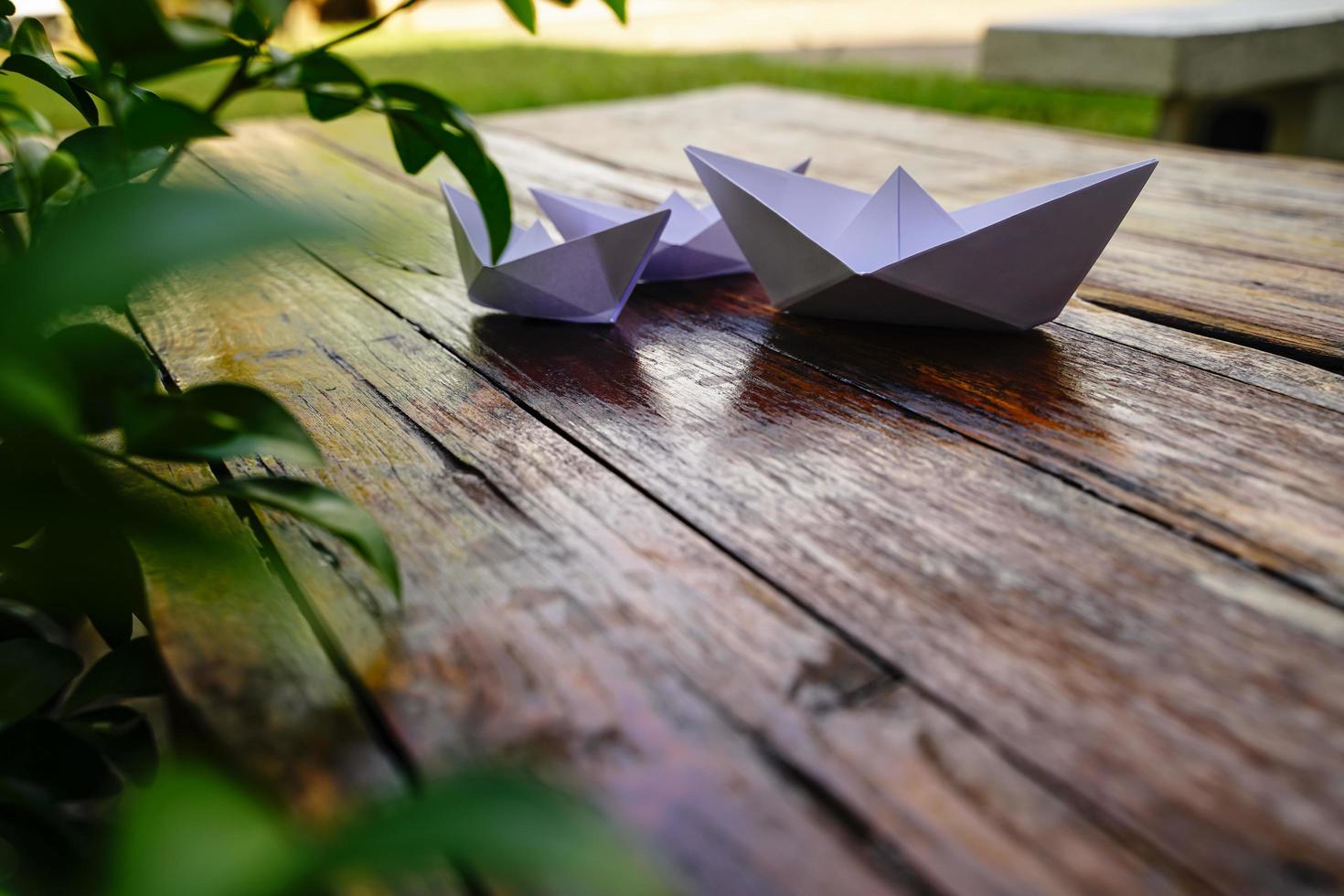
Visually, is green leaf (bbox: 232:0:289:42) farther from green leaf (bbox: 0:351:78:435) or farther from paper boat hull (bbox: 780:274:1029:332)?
paper boat hull (bbox: 780:274:1029:332)

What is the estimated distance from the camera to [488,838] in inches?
7.9

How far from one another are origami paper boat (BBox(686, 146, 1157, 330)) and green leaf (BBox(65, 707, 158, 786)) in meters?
0.46

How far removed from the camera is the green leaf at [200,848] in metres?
0.20

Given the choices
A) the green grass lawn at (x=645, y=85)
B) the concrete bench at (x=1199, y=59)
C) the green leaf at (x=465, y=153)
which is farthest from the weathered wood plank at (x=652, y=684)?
the green grass lawn at (x=645, y=85)

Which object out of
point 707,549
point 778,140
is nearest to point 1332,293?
point 707,549

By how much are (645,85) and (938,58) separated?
5.59 feet

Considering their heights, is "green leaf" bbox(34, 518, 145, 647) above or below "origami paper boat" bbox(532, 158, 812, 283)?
below

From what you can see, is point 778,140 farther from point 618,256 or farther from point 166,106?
point 166,106

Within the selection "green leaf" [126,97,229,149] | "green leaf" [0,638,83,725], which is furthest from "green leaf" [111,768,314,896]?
"green leaf" [0,638,83,725]

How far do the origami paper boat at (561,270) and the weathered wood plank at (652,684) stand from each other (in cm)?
16

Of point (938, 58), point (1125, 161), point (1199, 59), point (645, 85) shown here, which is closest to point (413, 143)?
point (1125, 161)

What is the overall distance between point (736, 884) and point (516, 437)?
0.32m

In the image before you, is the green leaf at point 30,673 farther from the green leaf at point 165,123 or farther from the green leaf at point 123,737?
the green leaf at point 165,123

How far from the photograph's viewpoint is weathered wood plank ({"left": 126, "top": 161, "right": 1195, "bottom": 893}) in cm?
29
